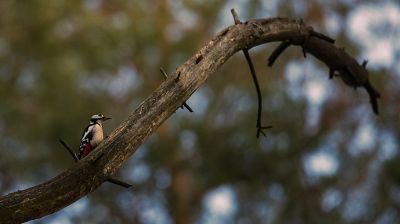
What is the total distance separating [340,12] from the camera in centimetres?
782

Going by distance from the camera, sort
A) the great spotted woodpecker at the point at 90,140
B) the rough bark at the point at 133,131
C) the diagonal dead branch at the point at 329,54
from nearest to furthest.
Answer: the rough bark at the point at 133,131, the great spotted woodpecker at the point at 90,140, the diagonal dead branch at the point at 329,54

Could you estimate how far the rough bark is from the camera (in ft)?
5.25

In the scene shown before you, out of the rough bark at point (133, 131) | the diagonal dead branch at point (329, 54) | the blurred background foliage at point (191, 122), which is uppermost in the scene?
the blurred background foliage at point (191, 122)

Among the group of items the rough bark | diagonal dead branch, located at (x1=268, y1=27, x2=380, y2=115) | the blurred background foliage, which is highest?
the blurred background foliage

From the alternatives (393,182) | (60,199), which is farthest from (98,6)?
(60,199)

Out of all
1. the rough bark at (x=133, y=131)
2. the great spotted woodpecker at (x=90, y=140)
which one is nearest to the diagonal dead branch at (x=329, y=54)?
the rough bark at (x=133, y=131)

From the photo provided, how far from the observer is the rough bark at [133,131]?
63.0 inches

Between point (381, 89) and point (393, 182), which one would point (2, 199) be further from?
point (381, 89)

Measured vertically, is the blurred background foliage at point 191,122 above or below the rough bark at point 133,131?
above

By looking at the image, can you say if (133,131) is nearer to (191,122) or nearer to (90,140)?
(90,140)

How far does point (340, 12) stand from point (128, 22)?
2653 mm

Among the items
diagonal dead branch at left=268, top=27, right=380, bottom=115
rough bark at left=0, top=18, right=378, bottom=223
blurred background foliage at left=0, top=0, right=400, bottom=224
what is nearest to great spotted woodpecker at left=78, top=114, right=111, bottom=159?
rough bark at left=0, top=18, right=378, bottom=223

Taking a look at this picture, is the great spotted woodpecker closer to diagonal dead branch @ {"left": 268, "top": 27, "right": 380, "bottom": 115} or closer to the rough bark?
the rough bark

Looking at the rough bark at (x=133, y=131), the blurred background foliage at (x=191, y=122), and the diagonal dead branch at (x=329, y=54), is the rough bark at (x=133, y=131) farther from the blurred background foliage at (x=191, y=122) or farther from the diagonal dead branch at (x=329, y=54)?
the blurred background foliage at (x=191, y=122)
